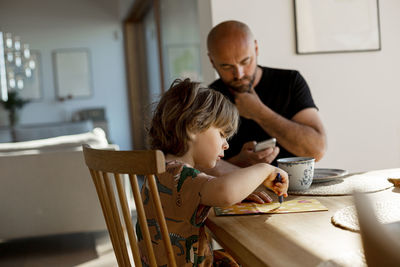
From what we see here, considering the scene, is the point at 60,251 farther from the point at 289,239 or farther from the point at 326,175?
the point at 289,239

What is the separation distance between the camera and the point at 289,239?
2.71ft

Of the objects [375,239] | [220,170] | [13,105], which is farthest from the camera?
[13,105]

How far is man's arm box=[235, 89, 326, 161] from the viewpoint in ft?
6.39

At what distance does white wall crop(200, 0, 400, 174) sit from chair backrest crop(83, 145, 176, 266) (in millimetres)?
1725

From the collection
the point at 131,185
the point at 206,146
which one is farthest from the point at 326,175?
the point at 131,185

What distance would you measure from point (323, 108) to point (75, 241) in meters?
2.19

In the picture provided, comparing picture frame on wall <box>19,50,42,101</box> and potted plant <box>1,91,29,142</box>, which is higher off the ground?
picture frame on wall <box>19,50,42,101</box>

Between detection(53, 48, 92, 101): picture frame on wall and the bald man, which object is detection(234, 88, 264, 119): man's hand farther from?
detection(53, 48, 92, 101): picture frame on wall

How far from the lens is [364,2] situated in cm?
267

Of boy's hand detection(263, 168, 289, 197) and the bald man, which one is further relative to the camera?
the bald man

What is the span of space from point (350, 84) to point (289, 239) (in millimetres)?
2092

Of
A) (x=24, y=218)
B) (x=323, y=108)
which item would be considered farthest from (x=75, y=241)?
(x=323, y=108)

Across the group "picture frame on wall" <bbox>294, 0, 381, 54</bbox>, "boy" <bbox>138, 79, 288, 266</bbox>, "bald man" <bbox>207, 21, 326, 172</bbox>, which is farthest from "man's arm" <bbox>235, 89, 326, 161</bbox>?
"picture frame on wall" <bbox>294, 0, 381, 54</bbox>

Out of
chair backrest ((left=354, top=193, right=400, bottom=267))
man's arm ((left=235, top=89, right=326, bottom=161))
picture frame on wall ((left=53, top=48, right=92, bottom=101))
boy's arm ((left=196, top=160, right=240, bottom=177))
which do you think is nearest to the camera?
chair backrest ((left=354, top=193, right=400, bottom=267))
